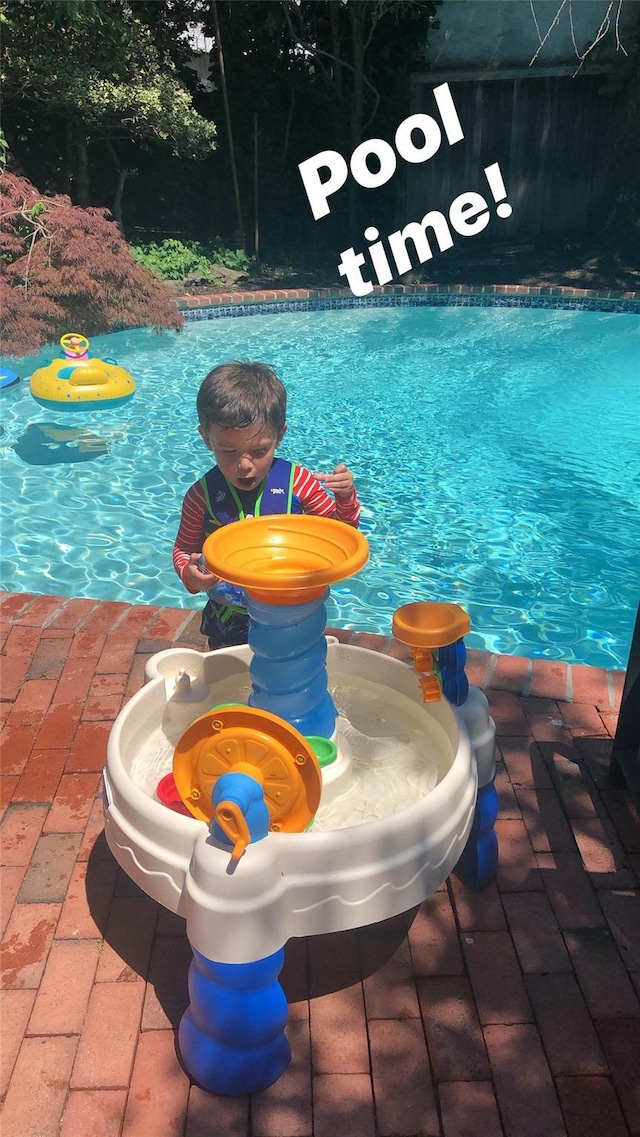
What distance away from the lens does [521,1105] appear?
6.10 ft

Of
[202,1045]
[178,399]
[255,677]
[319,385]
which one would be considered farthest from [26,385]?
[202,1045]

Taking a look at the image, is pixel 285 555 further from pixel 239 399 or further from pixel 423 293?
pixel 423 293

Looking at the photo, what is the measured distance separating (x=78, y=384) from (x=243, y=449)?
5.45 m

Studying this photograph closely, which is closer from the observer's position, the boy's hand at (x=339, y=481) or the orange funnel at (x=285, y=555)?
the orange funnel at (x=285, y=555)

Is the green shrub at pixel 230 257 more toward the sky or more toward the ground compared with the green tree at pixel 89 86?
more toward the ground

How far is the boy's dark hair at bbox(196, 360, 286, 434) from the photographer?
2.42 metres

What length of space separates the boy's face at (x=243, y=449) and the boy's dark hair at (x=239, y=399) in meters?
0.02

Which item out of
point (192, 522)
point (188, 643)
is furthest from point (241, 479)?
point (188, 643)

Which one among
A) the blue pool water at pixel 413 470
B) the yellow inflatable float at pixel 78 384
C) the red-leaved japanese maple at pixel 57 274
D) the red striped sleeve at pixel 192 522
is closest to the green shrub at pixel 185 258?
the blue pool water at pixel 413 470

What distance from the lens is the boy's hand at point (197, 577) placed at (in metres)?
2.48

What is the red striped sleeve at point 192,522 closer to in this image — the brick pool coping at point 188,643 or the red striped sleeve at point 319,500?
the red striped sleeve at point 319,500

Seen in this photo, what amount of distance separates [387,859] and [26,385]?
28.3 feet

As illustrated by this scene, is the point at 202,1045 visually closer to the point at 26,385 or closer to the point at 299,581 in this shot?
the point at 299,581

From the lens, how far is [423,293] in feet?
46.0
